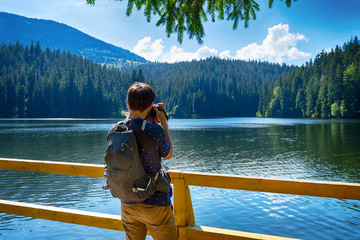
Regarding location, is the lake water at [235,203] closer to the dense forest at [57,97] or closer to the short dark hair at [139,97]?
the short dark hair at [139,97]

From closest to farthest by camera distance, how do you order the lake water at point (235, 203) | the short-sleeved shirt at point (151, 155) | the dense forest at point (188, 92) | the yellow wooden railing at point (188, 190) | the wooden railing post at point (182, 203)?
the short-sleeved shirt at point (151, 155)
the yellow wooden railing at point (188, 190)
the wooden railing post at point (182, 203)
the lake water at point (235, 203)
the dense forest at point (188, 92)

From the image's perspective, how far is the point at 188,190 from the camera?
283 cm

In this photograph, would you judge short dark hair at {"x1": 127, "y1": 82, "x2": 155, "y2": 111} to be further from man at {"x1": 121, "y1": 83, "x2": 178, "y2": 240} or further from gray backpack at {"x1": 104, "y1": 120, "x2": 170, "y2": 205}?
gray backpack at {"x1": 104, "y1": 120, "x2": 170, "y2": 205}

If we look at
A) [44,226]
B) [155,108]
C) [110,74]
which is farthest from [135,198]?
[110,74]

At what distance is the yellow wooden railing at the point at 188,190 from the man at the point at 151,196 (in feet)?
1.40

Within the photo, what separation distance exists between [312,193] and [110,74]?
533ft

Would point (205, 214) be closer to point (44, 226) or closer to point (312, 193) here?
point (44, 226)

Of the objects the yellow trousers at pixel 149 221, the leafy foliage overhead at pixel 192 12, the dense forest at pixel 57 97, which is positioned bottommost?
the yellow trousers at pixel 149 221

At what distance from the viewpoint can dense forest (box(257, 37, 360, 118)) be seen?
91625mm

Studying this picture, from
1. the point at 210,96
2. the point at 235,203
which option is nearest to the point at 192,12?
the point at 235,203

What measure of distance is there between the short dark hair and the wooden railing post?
87 centimetres

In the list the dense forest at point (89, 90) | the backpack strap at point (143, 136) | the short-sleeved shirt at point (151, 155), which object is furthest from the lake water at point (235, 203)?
the dense forest at point (89, 90)

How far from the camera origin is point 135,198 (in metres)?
2.24

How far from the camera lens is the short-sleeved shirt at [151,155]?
2.28 meters
